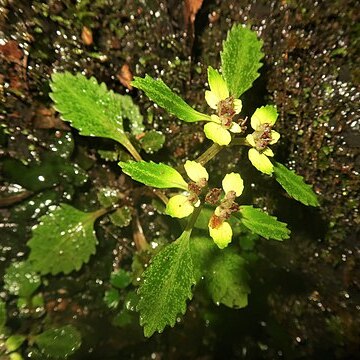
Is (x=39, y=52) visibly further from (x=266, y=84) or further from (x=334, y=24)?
(x=334, y=24)

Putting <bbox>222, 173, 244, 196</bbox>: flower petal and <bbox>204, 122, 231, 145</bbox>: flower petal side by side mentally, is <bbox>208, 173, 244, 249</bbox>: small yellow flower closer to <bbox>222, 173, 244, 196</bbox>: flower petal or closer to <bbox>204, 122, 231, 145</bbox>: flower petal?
<bbox>222, 173, 244, 196</bbox>: flower petal

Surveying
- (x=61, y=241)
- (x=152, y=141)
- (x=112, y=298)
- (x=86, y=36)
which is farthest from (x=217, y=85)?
(x=112, y=298)

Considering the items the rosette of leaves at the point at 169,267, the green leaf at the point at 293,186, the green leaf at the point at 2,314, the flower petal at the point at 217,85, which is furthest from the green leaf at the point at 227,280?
the green leaf at the point at 2,314

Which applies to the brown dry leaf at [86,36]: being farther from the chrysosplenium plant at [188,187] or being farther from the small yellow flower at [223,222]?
the small yellow flower at [223,222]

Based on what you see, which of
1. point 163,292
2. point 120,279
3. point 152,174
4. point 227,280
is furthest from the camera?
point 120,279

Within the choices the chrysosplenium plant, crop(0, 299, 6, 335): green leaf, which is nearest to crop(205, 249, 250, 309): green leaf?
the chrysosplenium plant

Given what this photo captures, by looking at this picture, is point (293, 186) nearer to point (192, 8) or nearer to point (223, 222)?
point (223, 222)
